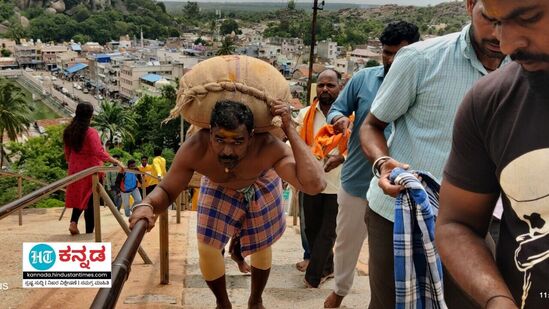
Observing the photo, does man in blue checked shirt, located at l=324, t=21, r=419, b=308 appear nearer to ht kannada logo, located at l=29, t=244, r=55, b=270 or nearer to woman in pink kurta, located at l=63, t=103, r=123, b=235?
ht kannada logo, located at l=29, t=244, r=55, b=270

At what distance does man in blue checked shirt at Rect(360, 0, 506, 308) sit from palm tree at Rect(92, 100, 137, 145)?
1462 inches

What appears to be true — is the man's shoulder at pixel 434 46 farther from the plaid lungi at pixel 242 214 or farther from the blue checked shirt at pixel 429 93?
the plaid lungi at pixel 242 214

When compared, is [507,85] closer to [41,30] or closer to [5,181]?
[5,181]

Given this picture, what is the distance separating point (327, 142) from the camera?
342 cm

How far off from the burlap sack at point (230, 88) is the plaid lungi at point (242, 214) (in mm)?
353

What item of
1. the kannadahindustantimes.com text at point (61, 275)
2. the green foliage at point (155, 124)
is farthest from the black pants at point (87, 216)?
the green foliage at point (155, 124)

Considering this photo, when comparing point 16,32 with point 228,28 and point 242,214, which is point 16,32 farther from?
point 242,214

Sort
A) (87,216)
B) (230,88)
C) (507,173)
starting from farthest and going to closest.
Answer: (87,216)
(230,88)
(507,173)

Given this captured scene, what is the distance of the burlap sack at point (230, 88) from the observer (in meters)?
2.50

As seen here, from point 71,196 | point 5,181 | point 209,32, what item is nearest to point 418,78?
point 71,196

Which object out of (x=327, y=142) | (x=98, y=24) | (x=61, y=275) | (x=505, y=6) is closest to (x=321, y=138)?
(x=327, y=142)

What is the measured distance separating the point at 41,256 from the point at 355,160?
1.79 meters

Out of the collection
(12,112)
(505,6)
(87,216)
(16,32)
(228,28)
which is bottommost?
(12,112)

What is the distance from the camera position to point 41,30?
106 metres
